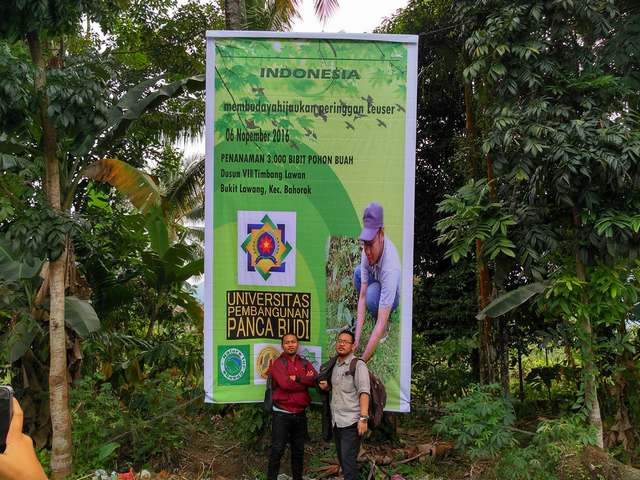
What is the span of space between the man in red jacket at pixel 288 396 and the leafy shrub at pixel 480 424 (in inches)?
49.5

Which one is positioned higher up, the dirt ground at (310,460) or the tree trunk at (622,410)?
the tree trunk at (622,410)

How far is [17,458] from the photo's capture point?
2611mm

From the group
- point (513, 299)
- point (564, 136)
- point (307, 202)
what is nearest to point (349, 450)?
point (513, 299)

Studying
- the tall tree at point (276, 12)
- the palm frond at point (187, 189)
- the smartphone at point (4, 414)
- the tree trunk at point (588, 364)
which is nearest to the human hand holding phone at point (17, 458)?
the smartphone at point (4, 414)

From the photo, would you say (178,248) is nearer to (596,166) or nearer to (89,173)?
(89,173)

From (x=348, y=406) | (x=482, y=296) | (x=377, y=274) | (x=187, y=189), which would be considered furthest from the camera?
(x=187, y=189)

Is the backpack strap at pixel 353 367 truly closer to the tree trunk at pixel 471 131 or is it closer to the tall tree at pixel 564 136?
the tall tree at pixel 564 136

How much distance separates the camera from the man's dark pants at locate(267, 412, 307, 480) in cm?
598

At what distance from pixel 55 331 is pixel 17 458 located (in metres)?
3.49

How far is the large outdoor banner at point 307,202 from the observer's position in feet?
20.7

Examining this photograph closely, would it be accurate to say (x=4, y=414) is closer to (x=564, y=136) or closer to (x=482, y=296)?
(x=564, y=136)

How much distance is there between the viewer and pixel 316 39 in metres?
6.32

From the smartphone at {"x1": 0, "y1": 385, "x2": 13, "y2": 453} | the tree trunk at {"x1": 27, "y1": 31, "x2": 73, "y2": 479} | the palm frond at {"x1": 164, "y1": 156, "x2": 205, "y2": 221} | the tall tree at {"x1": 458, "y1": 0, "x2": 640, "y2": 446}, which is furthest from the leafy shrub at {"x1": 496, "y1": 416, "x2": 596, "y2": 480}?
the palm frond at {"x1": 164, "y1": 156, "x2": 205, "y2": 221}

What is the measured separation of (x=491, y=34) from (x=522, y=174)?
1308 millimetres
